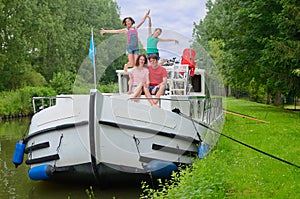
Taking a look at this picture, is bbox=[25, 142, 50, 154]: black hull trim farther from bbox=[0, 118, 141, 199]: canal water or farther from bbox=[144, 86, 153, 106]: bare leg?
bbox=[144, 86, 153, 106]: bare leg

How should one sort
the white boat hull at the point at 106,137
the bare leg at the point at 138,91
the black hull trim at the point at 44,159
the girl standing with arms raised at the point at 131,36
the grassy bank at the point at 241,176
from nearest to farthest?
the grassy bank at the point at 241,176
the white boat hull at the point at 106,137
the black hull trim at the point at 44,159
the bare leg at the point at 138,91
the girl standing with arms raised at the point at 131,36

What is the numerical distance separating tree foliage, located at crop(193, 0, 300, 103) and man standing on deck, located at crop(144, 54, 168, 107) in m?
8.86

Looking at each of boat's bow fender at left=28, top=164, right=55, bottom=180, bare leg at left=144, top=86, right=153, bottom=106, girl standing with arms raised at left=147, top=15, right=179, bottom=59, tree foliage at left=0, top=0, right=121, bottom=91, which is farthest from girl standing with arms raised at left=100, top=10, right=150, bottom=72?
tree foliage at left=0, top=0, right=121, bottom=91

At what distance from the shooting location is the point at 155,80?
8500 millimetres

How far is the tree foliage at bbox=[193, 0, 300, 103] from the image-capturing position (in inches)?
647

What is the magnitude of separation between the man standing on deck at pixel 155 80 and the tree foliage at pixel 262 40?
8.86 m

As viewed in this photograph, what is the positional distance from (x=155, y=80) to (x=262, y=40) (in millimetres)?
11005

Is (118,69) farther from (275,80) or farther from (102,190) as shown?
(275,80)

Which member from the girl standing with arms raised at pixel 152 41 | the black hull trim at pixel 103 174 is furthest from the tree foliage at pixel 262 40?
the black hull trim at pixel 103 174

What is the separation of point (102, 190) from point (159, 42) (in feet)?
10.9

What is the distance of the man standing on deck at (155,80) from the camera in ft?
27.3

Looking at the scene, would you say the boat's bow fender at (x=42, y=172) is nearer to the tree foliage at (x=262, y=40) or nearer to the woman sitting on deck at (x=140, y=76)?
the woman sitting on deck at (x=140, y=76)

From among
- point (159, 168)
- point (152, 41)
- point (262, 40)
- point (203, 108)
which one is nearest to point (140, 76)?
point (152, 41)

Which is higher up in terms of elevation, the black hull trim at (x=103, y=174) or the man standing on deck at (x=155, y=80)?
the man standing on deck at (x=155, y=80)
